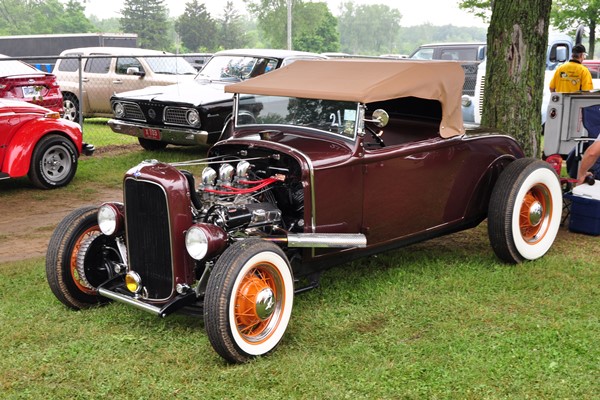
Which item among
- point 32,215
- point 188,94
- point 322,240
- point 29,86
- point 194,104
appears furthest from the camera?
point 29,86

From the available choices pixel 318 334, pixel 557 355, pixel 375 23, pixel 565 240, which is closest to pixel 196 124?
pixel 565 240

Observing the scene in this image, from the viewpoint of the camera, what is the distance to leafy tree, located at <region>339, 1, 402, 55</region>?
121350 mm

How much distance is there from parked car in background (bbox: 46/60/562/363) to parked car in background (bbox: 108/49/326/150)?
4528 millimetres

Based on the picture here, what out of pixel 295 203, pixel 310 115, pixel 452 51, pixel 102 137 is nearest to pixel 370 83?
pixel 310 115

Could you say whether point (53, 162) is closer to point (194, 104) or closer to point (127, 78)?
point (194, 104)

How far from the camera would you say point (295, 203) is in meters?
4.96

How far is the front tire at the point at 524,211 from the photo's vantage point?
5.70 metres

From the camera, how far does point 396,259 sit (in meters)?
6.15

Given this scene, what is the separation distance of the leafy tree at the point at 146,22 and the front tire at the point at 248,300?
78782 millimetres

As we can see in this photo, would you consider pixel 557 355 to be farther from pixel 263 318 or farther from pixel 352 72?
pixel 352 72

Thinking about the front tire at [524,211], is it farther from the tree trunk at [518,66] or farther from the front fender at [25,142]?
the front fender at [25,142]

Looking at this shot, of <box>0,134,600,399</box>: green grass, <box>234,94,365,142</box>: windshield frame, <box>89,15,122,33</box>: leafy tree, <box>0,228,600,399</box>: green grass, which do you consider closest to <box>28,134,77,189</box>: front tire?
<box>0,134,600,399</box>: green grass

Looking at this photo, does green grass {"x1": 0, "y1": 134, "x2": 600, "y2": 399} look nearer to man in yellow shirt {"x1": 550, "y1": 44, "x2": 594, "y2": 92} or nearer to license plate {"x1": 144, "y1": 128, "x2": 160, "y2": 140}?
license plate {"x1": 144, "y1": 128, "x2": 160, "y2": 140}

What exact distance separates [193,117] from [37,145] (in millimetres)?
2322
